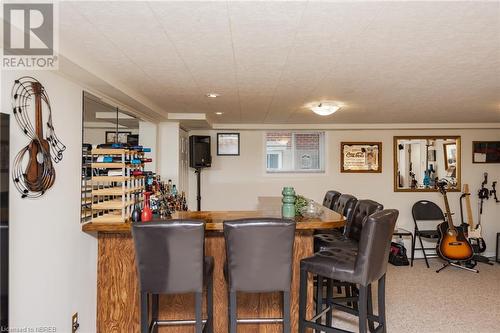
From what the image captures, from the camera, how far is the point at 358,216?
2.93m

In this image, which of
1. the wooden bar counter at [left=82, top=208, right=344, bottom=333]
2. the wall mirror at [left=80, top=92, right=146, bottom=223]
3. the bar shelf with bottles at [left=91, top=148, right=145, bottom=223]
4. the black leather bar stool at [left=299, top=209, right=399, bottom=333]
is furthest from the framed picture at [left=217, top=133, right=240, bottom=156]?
the black leather bar stool at [left=299, top=209, right=399, bottom=333]

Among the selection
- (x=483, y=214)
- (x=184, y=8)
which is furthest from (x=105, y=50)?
(x=483, y=214)

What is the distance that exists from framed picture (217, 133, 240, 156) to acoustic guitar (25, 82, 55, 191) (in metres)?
3.65

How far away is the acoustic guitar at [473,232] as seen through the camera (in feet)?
16.4

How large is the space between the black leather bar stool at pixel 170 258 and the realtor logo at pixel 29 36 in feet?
3.64

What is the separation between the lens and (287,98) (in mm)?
3359

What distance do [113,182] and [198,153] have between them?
2498 mm

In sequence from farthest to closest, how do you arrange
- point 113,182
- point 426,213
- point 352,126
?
point 352,126
point 426,213
point 113,182

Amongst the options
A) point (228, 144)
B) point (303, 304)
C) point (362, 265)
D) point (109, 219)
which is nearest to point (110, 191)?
point (109, 219)

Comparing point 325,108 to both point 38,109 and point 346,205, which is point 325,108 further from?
point 38,109

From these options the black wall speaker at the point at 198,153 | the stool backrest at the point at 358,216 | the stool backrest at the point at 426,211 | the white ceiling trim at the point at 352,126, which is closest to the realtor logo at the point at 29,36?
the stool backrest at the point at 358,216

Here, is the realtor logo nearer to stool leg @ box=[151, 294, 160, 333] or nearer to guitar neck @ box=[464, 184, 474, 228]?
stool leg @ box=[151, 294, 160, 333]

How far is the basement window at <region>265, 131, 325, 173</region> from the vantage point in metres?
5.62

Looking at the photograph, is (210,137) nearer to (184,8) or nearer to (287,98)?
(287,98)
